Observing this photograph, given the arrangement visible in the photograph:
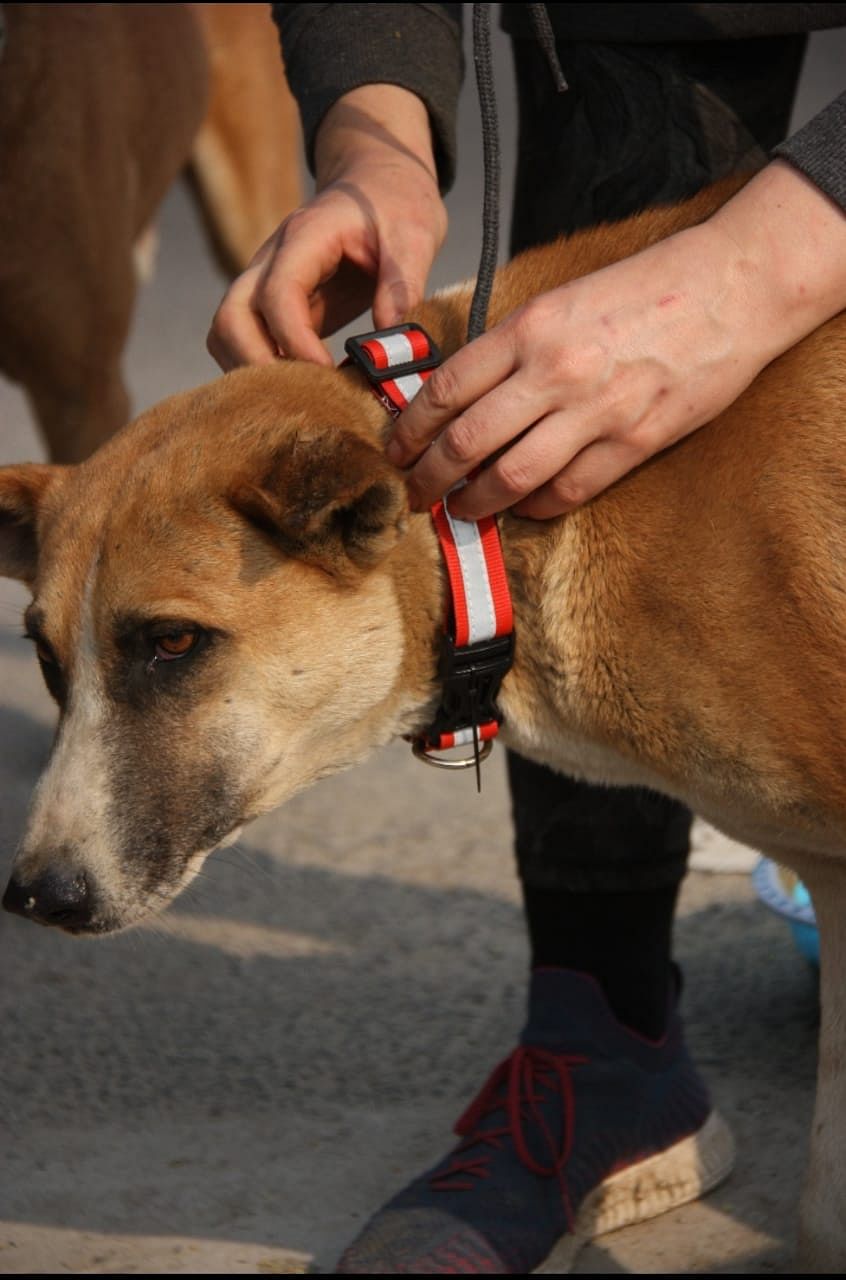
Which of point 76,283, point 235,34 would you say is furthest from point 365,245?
point 235,34

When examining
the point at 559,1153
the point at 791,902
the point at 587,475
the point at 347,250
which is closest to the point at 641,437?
the point at 587,475

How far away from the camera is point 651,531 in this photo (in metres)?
2.10

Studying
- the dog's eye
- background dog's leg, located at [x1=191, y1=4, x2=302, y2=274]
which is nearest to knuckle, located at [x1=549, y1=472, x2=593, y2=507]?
the dog's eye

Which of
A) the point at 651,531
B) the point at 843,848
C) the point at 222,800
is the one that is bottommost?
the point at 843,848

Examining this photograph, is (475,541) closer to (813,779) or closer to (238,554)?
(238,554)

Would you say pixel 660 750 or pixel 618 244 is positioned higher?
pixel 618 244

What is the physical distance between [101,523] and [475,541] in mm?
503

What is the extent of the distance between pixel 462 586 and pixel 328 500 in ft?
0.82

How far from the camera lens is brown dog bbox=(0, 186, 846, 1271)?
202cm

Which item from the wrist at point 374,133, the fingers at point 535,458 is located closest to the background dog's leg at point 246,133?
the wrist at point 374,133

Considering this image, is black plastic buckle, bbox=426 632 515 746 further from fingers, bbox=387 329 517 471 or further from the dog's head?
fingers, bbox=387 329 517 471

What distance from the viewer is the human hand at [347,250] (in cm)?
232

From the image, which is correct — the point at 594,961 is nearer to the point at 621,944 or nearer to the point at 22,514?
the point at 621,944

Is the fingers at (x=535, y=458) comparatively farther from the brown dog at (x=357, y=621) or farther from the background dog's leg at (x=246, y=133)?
the background dog's leg at (x=246, y=133)
